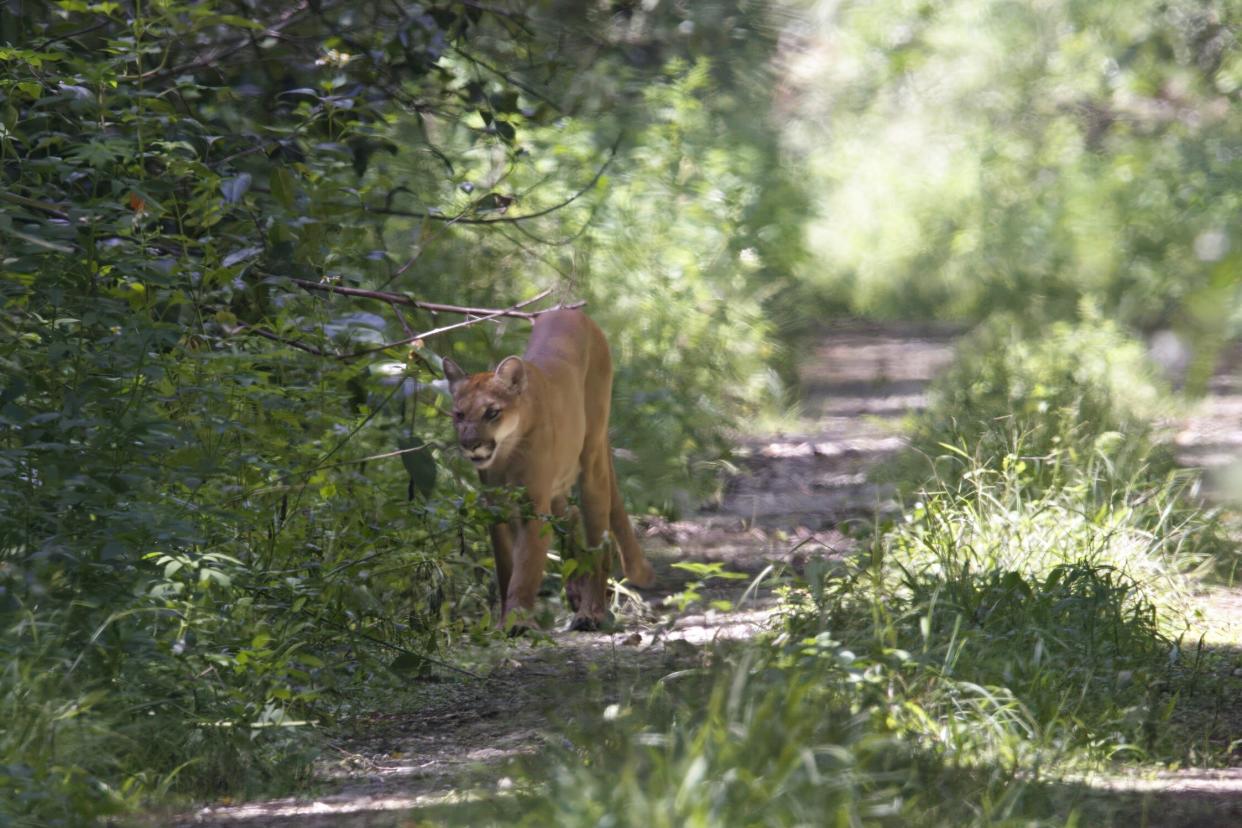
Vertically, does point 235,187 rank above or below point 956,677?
above

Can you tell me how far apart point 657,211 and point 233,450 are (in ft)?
19.7

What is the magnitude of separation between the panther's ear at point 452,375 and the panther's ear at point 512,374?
192mm

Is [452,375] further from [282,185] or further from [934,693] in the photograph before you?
[934,693]

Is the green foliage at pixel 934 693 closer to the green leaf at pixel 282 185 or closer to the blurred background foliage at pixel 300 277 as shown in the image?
the blurred background foliage at pixel 300 277

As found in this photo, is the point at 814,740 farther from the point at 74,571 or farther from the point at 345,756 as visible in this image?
the point at 74,571

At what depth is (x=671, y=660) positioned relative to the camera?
17.6 ft

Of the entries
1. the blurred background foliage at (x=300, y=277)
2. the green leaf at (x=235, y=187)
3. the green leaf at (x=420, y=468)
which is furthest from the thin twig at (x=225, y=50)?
the green leaf at (x=420, y=468)

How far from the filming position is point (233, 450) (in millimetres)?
5211

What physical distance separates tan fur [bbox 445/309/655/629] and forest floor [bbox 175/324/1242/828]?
0.24 m

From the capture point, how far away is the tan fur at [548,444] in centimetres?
630

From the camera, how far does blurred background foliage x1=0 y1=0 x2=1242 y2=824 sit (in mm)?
3330

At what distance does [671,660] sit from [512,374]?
58.2 inches

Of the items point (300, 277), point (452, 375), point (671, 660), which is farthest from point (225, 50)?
point (671, 660)

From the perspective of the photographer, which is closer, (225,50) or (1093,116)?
(1093,116)
